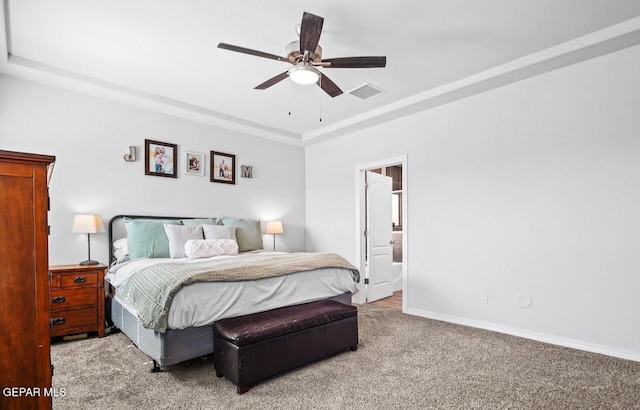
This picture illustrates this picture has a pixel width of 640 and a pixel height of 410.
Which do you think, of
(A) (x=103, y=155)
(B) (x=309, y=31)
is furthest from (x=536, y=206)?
(A) (x=103, y=155)

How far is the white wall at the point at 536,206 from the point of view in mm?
2826

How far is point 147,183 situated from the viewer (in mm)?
4184

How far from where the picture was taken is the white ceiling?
7.95 feet

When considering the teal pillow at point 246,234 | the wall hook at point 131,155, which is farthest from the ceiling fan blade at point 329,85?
the wall hook at point 131,155

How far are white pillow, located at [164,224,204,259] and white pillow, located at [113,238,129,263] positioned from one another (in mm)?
451

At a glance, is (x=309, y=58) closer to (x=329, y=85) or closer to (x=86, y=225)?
(x=329, y=85)

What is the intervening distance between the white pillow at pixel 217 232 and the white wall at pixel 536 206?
7.60 feet

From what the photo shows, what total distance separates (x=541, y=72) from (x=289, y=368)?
11.5ft

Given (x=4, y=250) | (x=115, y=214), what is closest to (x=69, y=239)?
(x=115, y=214)

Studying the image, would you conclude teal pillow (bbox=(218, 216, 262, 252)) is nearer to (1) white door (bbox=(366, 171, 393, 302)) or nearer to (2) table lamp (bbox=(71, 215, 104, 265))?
(2) table lamp (bbox=(71, 215, 104, 265))

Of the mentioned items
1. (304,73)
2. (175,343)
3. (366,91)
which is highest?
(366,91)

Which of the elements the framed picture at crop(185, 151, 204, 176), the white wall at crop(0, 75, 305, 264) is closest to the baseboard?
the white wall at crop(0, 75, 305, 264)

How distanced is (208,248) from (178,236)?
40 cm

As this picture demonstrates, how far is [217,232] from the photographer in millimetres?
4035
